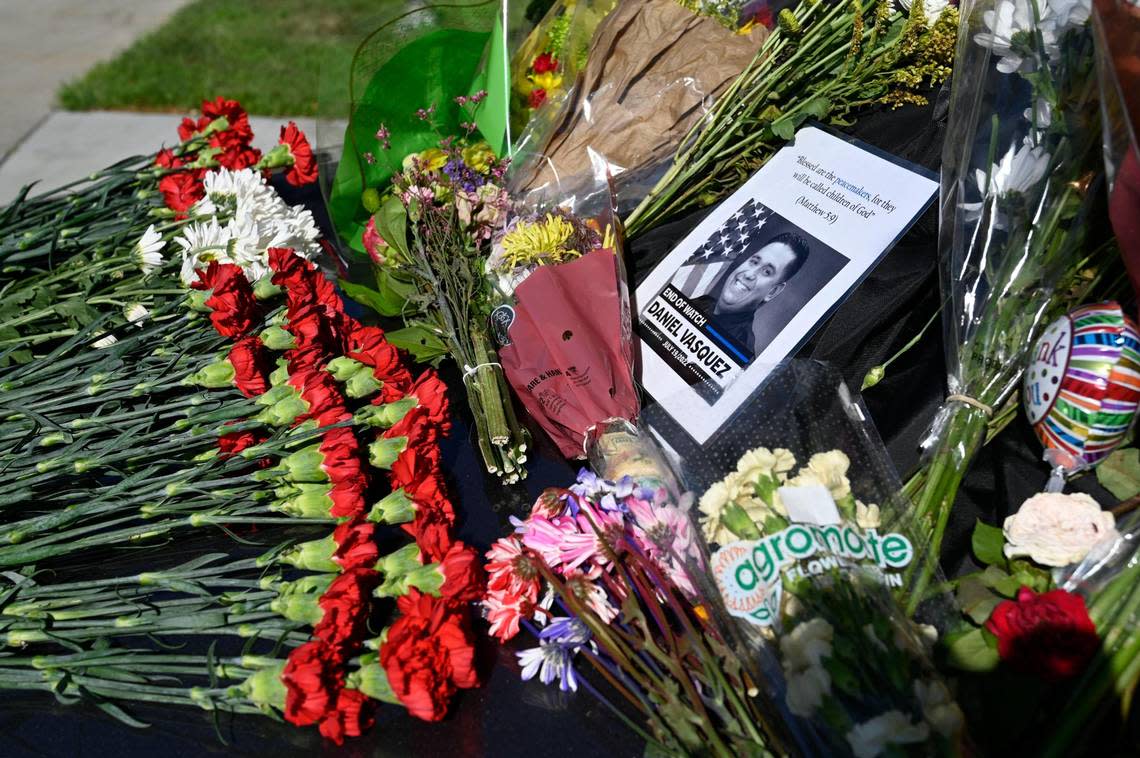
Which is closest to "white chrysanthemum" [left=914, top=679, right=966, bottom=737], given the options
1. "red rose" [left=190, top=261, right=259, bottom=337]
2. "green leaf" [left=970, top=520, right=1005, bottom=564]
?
"green leaf" [left=970, top=520, right=1005, bottom=564]

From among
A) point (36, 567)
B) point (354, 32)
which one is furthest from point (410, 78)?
point (36, 567)

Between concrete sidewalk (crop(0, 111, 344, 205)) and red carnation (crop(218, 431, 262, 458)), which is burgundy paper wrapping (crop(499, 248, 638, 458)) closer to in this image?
red carnation (crop(218, 431, 262, 458))

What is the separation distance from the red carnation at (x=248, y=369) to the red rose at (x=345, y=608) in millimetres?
401

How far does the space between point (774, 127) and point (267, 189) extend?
3.63 feet

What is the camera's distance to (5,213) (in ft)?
6.61

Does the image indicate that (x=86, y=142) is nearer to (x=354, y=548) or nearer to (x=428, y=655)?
(x=354, y=548)

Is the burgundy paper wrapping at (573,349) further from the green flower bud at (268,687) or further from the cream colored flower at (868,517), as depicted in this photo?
the green flower bud at (268,687)

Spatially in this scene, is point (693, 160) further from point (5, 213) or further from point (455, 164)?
point (5, 213)

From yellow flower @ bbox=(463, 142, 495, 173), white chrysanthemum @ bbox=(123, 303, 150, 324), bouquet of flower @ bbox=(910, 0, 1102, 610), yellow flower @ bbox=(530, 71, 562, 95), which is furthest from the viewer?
yellow flower @ bbox=(530, 71, 562, 95)

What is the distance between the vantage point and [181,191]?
1.99 metres

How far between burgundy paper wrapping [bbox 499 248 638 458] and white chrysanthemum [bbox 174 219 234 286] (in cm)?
63

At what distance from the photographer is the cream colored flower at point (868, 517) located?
3.73ft

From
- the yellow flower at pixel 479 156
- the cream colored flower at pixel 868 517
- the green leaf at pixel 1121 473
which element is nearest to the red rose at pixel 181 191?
the yellow flower at pixel 479 156

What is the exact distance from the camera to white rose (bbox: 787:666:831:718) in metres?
0.95
